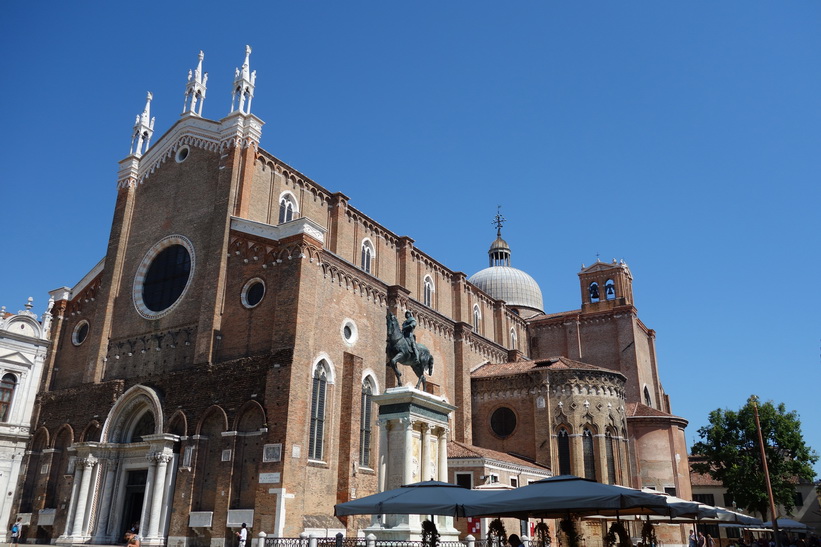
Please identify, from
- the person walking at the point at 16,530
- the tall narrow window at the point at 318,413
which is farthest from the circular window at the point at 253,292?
the person walking at the point at 16,530

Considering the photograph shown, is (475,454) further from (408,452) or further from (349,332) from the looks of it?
(408,452)

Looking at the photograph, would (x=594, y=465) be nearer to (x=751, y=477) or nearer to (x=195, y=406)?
(x=751, y=477)

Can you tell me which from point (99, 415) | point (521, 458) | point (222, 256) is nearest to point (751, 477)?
point (521, 458)

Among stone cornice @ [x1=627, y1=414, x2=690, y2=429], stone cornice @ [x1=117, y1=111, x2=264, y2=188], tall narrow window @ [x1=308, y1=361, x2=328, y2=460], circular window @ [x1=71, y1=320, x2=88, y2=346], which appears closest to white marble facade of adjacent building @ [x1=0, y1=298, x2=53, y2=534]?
circular window @ [x1=71, y1=320, x2=88, y2=346]

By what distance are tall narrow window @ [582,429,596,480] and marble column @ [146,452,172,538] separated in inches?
782

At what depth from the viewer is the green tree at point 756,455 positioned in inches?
1563

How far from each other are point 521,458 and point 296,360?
15587mm

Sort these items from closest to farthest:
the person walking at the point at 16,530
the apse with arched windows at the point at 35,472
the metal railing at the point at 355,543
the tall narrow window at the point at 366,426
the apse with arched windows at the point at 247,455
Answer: the metal railing at the point at 355,543, the apse with arched windows at the point at 247,455, the person walking at the point at 16,530, the tall narrow window at the point at 366,426, the apse with arched windows at the point at 35,472

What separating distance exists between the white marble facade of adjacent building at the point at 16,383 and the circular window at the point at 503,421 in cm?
Result: 2245

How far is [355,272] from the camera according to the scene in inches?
1141

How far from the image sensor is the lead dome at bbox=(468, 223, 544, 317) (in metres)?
53.7

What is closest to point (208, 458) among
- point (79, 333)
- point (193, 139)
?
point (79, 333)

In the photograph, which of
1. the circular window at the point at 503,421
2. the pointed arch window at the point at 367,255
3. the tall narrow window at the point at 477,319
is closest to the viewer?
the pointed arch window at the point at 367,255

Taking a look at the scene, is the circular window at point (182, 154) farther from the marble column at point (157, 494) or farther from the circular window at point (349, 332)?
the marble column at point (157, 494)
